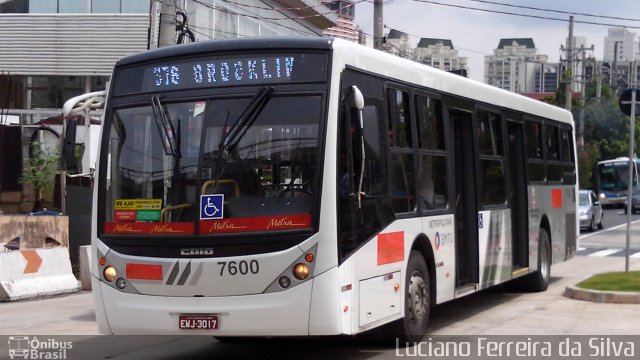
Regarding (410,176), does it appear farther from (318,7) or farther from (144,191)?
(318,7)

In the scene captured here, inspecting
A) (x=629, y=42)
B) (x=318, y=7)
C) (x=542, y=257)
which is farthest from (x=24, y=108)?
(x=629, y=42)

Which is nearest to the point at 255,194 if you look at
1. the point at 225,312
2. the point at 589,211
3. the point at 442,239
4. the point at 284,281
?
the point at 284,281

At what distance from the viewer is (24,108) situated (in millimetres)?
35094

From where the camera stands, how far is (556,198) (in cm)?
1702

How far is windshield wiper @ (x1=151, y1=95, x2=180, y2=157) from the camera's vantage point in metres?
9.14

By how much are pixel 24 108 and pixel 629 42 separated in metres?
163

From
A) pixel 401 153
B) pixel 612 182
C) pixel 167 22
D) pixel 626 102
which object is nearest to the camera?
pixel 401 153

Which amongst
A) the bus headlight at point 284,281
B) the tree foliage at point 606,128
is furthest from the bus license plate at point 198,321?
the tree foliage at point 606,128

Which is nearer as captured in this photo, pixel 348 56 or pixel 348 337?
pixel 348 56

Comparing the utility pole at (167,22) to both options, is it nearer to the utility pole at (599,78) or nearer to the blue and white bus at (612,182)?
the blue and white bus at (612,182)

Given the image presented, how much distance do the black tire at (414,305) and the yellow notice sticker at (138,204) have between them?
2.81m

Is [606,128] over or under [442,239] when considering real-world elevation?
over

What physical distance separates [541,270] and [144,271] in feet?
28.8

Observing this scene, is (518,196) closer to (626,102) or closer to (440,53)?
(626,102)
